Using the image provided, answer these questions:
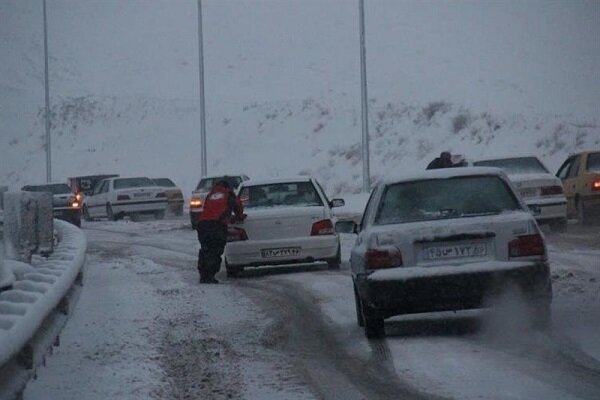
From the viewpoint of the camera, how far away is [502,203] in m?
11.1

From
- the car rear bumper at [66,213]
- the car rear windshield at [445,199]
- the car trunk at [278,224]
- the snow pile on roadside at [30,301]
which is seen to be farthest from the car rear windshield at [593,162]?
the car rear bumper at [66,213]

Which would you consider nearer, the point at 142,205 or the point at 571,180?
the point at 571,180

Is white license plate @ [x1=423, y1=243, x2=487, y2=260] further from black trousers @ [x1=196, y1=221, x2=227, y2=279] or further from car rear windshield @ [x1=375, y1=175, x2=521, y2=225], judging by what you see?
black trousers @ [x1=196, y1=221, x2=227, y2=279]

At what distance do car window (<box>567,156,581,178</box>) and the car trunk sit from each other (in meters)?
9.48

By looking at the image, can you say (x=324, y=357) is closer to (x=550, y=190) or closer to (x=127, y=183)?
(x=550, y=190)

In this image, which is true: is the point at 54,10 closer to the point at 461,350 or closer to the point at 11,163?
the point at 11,163

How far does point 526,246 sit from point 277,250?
25.7ft

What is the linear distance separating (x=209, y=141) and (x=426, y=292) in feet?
196

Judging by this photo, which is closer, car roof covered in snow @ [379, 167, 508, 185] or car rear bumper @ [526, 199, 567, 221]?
car roof covered in snow @ [379, 167, 508, 185]

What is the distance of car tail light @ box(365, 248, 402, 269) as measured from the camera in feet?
34.6

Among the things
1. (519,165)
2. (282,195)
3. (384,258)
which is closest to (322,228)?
(282,195)

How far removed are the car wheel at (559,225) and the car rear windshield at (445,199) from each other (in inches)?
514

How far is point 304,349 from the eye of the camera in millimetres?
10711

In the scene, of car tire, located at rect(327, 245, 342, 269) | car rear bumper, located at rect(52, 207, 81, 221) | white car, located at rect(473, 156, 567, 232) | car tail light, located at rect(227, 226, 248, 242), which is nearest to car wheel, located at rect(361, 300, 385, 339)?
car tail light, located at rect(227, 226, 248, 242)
